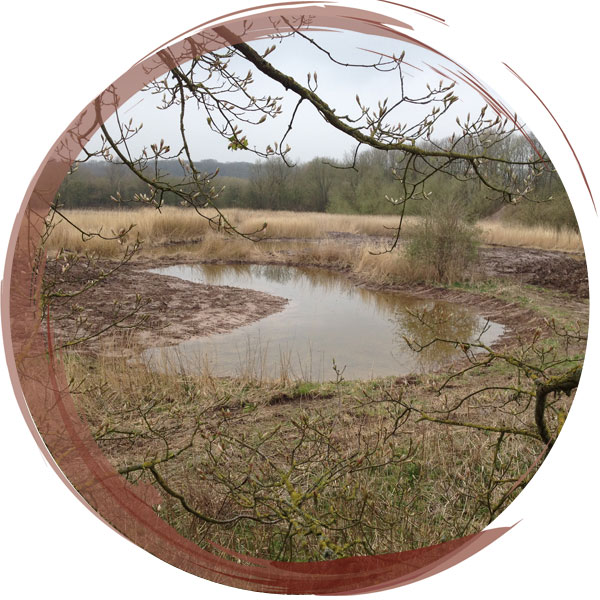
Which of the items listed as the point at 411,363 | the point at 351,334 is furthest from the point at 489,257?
the point at 411,363

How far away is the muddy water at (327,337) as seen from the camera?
175 inches

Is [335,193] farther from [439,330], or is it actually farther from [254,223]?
[439,330]

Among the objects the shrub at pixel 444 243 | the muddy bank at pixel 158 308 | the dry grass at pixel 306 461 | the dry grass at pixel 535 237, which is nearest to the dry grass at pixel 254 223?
the shrub at pixel 444 243

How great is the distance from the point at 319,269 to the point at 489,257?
3.60 meters

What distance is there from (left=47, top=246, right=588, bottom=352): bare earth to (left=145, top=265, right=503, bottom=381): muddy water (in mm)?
280

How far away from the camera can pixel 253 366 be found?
4.05 m

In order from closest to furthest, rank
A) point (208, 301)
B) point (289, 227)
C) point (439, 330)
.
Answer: point (439, 330) → point (208, 301) → point (289, 227)

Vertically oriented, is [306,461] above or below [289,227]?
below

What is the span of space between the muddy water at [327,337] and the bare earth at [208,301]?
0.28 meters

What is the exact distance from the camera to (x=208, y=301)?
7328 mm

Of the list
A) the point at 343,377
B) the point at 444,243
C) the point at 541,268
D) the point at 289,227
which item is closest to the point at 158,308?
the point at 343,377

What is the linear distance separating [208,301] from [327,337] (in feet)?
7.79

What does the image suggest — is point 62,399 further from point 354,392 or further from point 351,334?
point 351,334

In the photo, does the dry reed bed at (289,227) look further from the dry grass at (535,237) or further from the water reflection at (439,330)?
the water reflection at (439,330)
